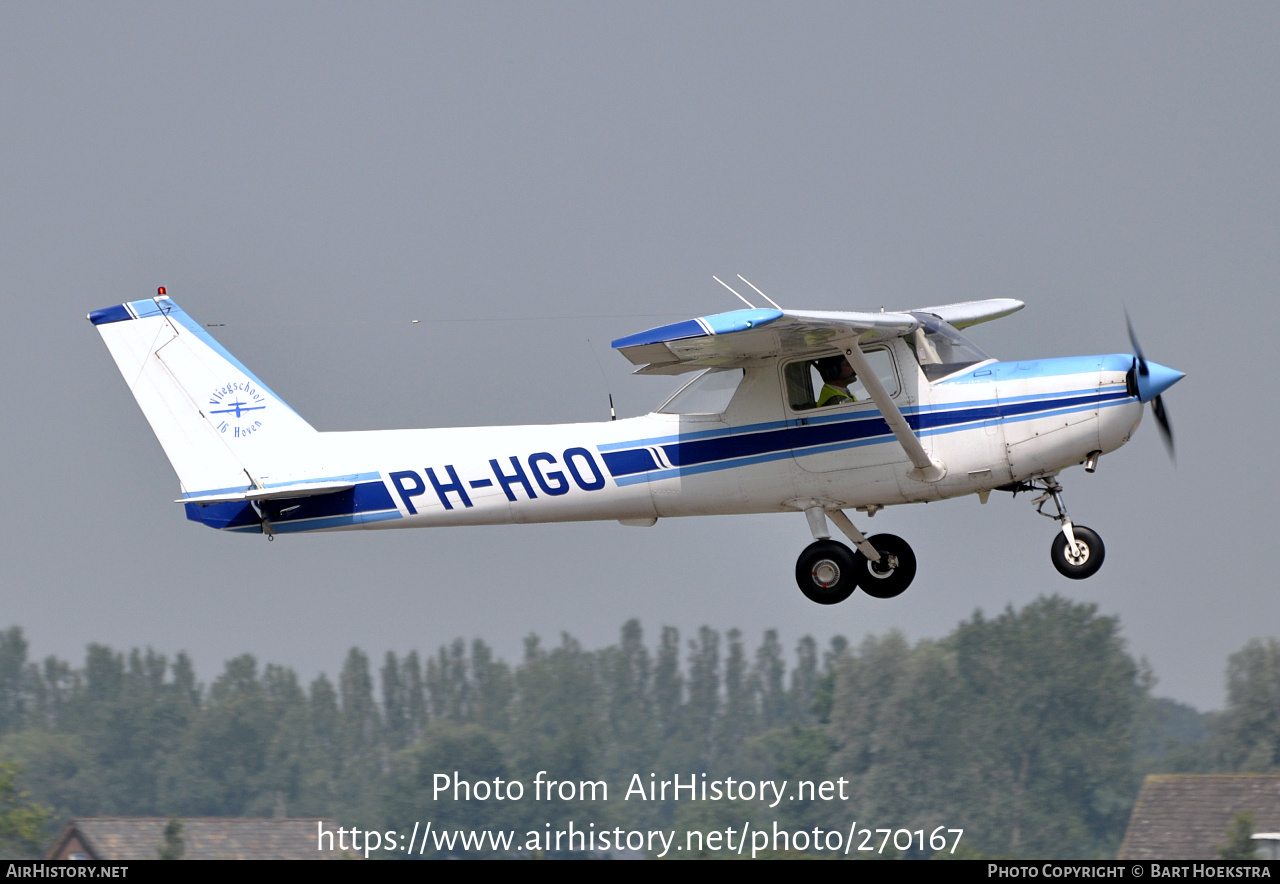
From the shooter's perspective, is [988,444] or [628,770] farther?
[628,770]

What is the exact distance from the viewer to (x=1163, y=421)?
15844 millimetres

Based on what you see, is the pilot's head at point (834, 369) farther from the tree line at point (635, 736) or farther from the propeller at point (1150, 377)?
the tree line at point (635, 736)

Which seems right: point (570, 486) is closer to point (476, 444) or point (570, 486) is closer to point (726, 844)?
point (476, 444)

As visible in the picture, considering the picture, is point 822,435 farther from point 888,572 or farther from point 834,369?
point 888,572

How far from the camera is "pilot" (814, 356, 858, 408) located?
15375mm

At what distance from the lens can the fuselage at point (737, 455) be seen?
15.2 m

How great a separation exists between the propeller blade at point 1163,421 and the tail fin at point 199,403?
8.11 metres

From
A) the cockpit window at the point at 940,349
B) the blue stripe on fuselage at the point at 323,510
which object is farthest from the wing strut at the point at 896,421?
the blue stripe on fuselage at the point at 323,510

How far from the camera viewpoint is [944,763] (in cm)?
6219
